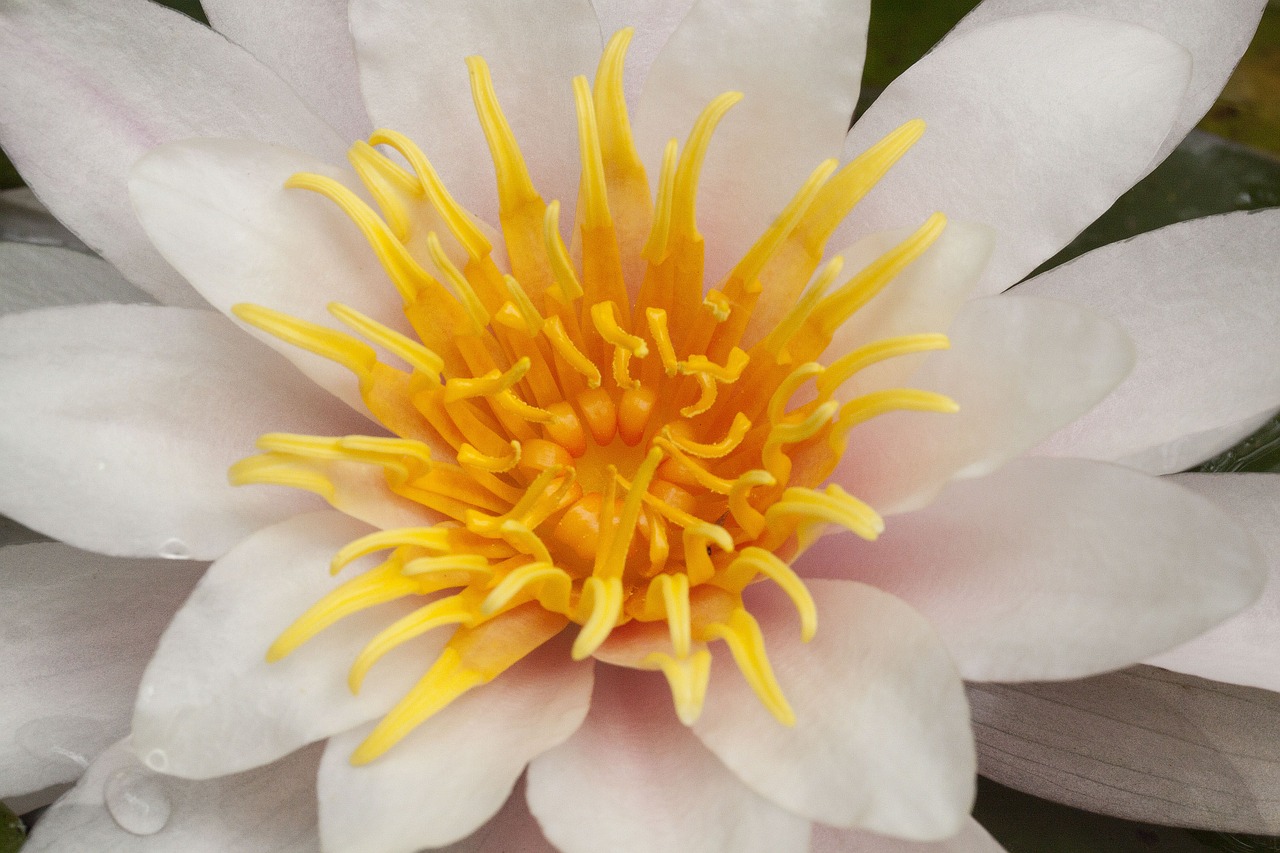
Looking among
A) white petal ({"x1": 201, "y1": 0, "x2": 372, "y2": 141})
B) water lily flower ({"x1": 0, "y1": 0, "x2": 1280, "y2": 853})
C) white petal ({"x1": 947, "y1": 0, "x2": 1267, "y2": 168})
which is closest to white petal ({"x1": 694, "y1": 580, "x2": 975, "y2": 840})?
water lily flower ({"x1": 0, "y1": 0, "x2": 1280, "y2": 853})

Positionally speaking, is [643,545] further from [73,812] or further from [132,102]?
[132,102]

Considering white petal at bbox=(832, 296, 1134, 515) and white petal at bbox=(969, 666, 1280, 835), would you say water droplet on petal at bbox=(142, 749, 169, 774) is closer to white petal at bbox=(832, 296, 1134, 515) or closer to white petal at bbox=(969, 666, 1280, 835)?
white petal at bbox=(832, 296, 1134, 515)

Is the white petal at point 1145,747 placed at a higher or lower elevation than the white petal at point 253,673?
lower

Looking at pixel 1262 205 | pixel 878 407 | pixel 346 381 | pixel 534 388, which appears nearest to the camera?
pixel 878 407

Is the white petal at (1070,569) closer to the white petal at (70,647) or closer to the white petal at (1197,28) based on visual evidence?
the white petal at (1197,28)

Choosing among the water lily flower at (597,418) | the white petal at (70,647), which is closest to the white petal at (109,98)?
the water lily flower at (597,418)

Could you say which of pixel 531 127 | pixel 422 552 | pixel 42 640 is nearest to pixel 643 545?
pixel 422 552
